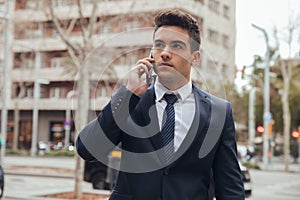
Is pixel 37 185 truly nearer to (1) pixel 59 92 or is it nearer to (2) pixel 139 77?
(1) pixel 59 92

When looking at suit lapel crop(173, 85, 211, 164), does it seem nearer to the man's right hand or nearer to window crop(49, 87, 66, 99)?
the man's right hand

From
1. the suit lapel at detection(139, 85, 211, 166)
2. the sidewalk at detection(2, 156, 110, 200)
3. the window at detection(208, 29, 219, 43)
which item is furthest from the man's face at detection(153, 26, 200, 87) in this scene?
the sidewalk at detection(2, 156, 110, 200)

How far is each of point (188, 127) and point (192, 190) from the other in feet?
0.91

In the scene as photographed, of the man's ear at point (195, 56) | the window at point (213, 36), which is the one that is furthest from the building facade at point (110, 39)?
the man's ear at point (195, 56)

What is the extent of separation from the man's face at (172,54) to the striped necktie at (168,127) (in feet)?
0.32

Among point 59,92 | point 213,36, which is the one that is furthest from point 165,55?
point 59,92

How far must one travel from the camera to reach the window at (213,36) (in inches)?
439

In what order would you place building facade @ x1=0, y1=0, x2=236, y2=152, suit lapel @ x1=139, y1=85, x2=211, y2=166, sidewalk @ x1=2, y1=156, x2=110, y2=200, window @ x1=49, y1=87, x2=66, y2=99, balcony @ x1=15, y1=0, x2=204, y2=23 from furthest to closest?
window @ x1=49, y1=87, x2=66, y2=99
sidewalk @ x1=2, y1=156, x2=110, y2=200
balcony @ x1=15, y1=0, x2=204, y2=23
building facade @ x1=0, y1=0, x2=236, y2=152
suit lapel @ x1=139, y1=85, x2=211, y2=166

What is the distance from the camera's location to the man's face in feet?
7.35

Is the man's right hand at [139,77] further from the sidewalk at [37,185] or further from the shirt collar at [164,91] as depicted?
the sidewalk at [37,185]

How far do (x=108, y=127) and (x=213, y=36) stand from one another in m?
10.4

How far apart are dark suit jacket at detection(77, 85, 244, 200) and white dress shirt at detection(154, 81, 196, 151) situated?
3 cm

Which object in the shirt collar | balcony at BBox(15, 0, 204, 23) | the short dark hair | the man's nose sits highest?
balcony at BBox(15, 0, 204, 23)

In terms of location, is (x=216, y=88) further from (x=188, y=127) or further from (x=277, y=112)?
(x=277, y=112)
